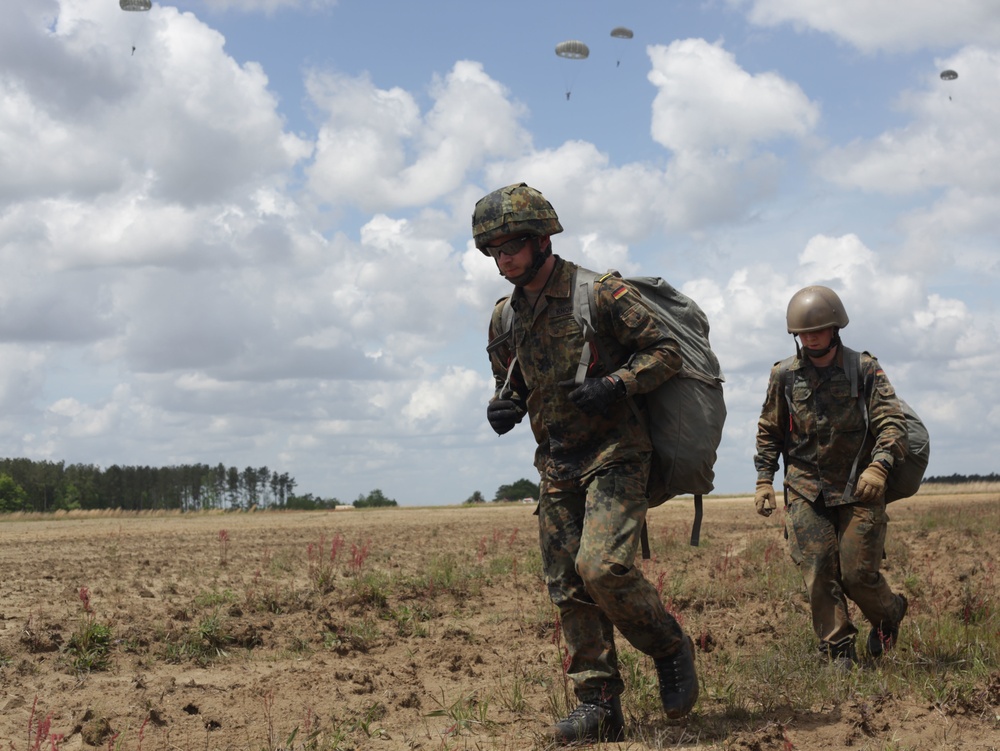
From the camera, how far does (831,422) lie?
695 centimetres

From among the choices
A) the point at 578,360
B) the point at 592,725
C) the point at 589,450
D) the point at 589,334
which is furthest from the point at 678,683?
the point at 589,334

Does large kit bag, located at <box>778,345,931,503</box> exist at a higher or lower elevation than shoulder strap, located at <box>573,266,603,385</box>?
lower

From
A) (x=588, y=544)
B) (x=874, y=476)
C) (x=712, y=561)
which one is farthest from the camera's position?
(x=712, y=561)

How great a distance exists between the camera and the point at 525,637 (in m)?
8.09

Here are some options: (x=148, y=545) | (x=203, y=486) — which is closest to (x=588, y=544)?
(x=148, y=545)

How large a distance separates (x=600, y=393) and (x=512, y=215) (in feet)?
3.08

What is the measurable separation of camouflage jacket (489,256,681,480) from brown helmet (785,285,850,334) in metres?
2.12

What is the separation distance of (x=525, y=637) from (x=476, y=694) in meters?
1.89

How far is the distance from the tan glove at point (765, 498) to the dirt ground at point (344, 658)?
1010 mm

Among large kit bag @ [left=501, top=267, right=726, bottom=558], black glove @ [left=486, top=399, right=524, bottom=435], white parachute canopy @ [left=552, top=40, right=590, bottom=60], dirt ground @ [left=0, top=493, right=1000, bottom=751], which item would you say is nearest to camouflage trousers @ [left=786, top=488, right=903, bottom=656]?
dirt ground @ [left=0, top=493, right=1000, bottom=751]

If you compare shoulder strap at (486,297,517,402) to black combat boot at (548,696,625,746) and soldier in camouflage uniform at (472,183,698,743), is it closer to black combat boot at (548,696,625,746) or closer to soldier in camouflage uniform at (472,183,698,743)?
soldier in camouflage uniform at (472,183,698,743)

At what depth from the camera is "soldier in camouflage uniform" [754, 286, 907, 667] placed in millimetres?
6797

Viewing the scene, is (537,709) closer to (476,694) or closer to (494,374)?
(476,694)

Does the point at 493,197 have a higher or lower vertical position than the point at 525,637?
higher
